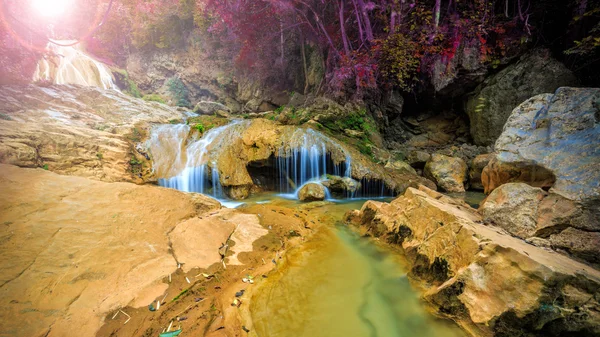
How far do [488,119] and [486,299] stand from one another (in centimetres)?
1087

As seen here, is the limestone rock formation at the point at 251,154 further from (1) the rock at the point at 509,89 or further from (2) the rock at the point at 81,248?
(1) the rock at the point at 509,89

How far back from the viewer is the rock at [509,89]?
27.3 feet

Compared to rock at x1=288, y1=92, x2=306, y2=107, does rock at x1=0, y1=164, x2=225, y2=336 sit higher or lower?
lower

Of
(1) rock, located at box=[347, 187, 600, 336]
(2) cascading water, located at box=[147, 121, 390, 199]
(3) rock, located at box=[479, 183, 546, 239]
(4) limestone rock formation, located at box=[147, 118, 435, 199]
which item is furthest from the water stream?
(4) limestone rock formation, located at box=[147, 118, 435, 199]

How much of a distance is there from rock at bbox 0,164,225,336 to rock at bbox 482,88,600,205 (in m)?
4.87

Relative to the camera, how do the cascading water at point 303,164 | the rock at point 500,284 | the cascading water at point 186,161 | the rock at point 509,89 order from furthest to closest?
the rock at point 509,89
the cascading water at point 303,164
the cascading water at point 186,161
the rock at point 500,284

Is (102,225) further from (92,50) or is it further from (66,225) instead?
(92,50)

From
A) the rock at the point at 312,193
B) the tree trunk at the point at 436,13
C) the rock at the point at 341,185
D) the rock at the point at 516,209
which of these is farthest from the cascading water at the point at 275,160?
the tree trunk at the point at 436,13

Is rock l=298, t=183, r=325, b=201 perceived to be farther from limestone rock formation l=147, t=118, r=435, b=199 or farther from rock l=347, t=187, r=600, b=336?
rock l=347, t=187, r=600, b=336

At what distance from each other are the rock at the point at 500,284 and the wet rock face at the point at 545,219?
29.1 inches

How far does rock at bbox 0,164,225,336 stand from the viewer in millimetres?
1696

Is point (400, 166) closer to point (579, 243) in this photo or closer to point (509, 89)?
point (509, 89)

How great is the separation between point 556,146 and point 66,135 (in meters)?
10.6

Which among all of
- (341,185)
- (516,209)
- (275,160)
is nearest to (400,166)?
(341,185)
